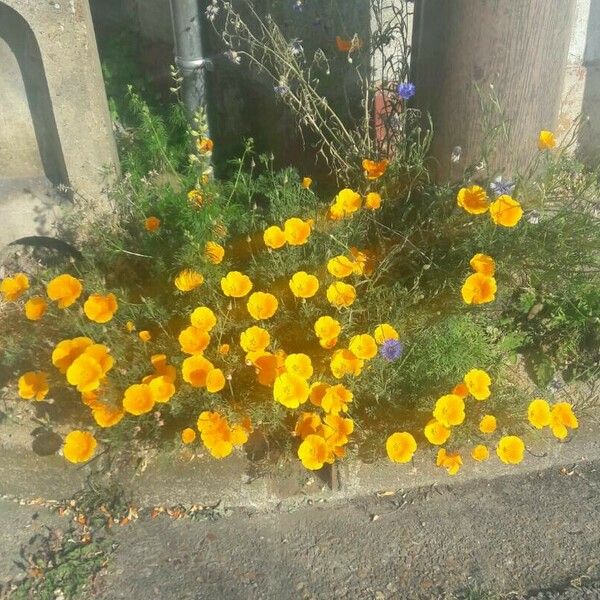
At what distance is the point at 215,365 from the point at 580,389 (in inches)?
67.9

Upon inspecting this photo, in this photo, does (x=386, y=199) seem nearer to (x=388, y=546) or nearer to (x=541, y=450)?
(x=541, y=450)

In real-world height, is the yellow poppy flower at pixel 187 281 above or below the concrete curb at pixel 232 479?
above

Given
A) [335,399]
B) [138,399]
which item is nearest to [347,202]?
[335,399]

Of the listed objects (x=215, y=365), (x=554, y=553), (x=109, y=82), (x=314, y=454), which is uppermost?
(x=109, y=82)

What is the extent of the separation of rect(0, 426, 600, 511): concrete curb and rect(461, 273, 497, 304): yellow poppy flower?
0.70 meters

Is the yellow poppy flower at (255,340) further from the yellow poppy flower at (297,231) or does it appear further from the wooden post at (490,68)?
the wooden post at (490,68)

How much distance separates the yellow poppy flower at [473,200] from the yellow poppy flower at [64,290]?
1.56m

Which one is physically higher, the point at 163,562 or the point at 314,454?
the point at 314,454

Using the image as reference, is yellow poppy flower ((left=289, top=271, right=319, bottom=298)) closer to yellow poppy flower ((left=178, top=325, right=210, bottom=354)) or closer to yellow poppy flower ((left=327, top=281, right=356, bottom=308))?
yellow poppy flower ((left=327, top=281, right=356, bottom=308))

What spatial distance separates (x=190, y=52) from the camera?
3.68 m

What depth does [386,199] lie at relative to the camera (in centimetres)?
288

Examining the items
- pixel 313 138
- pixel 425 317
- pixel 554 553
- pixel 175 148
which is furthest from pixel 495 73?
pixel 175 148

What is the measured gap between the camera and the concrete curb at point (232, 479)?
251 centimetres

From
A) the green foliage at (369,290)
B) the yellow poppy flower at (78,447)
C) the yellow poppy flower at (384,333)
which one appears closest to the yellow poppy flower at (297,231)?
the green foliage at (369,290)
